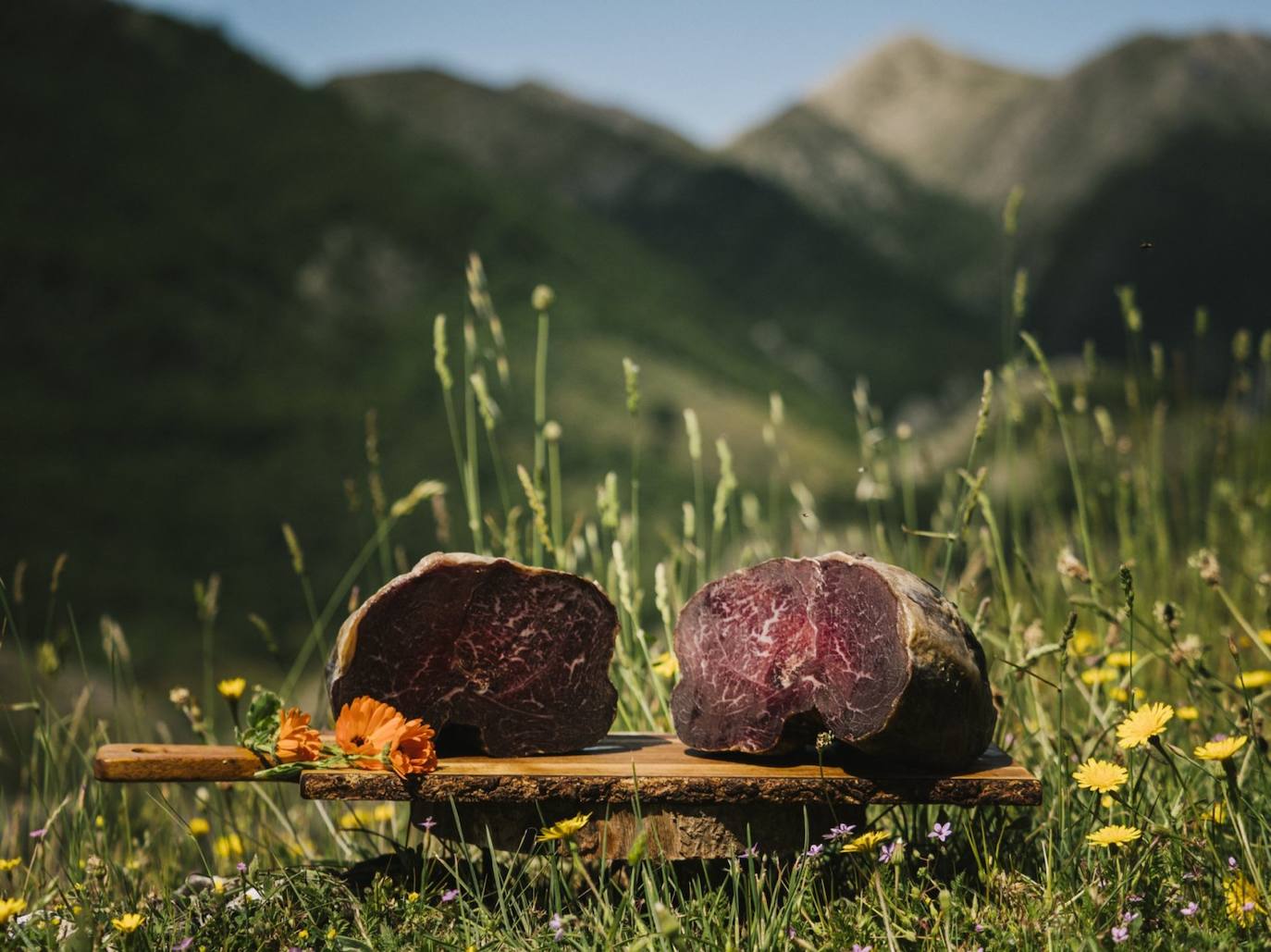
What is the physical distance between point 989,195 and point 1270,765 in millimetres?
19934

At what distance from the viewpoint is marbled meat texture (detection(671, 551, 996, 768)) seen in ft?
6.43

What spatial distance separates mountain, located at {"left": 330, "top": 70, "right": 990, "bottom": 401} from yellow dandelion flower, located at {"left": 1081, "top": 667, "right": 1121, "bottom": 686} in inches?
569

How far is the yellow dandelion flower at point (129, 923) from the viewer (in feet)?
5.90

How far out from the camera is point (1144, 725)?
1821mm

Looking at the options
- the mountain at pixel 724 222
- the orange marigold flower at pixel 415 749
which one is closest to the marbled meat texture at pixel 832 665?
the orange marigold flower at pixel 415 749

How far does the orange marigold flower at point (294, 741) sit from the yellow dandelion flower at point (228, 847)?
2.32ft

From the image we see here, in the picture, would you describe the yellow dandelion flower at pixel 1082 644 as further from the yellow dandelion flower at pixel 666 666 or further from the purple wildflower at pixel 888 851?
the yellow dandelion flower at pixel 666 666

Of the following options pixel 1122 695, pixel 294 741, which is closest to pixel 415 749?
pixel 294 741

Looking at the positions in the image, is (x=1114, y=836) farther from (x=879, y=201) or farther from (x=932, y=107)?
(x=932, y=107)

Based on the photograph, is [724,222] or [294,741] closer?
[294,741]

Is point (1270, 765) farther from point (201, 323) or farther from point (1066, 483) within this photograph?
point (201, 323)

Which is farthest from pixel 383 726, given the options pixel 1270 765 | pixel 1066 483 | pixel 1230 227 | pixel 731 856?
pixel 1230 227

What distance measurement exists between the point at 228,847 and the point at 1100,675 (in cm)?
214

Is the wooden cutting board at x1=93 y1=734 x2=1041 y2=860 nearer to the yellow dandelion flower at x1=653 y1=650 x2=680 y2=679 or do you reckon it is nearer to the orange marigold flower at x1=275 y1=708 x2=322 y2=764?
the orange marigold flower at x1=275 y1=708 x2=322 y2=764
